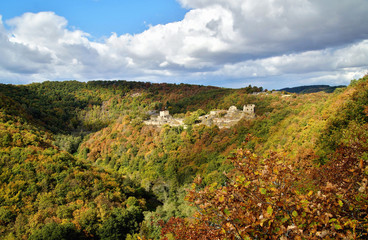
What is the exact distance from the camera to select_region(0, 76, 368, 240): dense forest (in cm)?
380

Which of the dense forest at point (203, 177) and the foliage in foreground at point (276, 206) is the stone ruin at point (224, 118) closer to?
the dense forest at point (203, 177)

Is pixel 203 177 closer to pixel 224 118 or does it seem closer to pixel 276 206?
pixel 276 206

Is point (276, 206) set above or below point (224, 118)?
above

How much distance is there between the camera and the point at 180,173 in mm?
29688

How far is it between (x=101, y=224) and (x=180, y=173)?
480 inches

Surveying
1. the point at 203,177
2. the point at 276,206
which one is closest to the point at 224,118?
the point at 203,177

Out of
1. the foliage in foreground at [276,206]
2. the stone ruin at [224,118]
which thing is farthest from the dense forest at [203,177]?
the stone ruin at [224,118]

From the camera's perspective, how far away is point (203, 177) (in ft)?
58.9

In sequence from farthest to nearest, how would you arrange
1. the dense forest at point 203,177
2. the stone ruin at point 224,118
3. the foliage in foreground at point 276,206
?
1. the stone ruin at point 224,118
2. the dense forest at point 203,177
3. the foliage in foreground at point 276,206

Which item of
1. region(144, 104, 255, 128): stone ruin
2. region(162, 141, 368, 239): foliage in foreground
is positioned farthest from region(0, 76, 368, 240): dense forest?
region(144, 104, 255, 128): stone ruin

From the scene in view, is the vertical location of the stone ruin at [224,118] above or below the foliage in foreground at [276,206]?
below

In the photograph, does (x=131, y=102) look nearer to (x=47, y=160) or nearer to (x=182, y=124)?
(x=182, y=124)

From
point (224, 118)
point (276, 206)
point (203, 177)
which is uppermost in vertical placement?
point (276, 206)

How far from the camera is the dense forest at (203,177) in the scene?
380 centimetres
